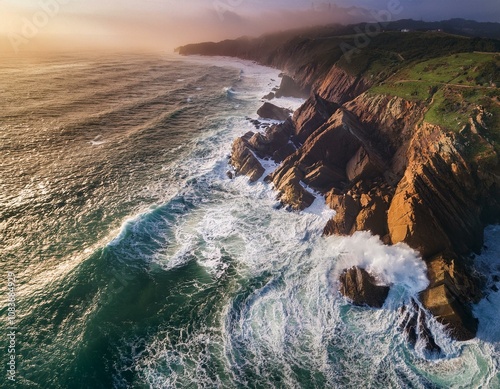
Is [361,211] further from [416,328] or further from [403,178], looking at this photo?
[416,328]

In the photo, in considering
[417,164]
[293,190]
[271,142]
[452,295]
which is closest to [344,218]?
[293,190]

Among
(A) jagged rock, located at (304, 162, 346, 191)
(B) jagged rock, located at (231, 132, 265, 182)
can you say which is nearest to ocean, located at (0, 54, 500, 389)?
(B) jagged rock, located at (231, 132, 265, 182)

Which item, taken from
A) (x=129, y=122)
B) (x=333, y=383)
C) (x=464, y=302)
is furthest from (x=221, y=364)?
(x=129, y=122)

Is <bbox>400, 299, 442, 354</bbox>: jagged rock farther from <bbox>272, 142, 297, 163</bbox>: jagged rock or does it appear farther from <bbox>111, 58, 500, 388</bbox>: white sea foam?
<bbox>272, 142, 297, 163</bbox>: jagged rock

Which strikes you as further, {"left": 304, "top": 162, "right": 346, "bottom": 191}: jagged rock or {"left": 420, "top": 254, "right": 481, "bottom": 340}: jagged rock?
{"left": 304, "top": 162, "right": 346, "bottom": 191}: jagged rock

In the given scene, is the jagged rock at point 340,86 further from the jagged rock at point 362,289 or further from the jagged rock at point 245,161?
the jagged rock at point 362,289

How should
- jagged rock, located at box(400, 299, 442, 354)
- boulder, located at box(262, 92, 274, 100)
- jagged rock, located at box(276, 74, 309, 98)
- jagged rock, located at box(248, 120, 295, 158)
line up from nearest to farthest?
jagged rock, located at box(400, 299, 442, 354), jagged rock, located at box(248, 120, 295, 158), boulder, located at box(262, 92, 274, 100), jagged rock, located at box(276, 74, 309, 98)
